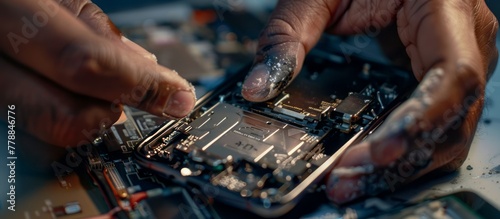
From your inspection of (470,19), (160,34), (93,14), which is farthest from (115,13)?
(470,19)

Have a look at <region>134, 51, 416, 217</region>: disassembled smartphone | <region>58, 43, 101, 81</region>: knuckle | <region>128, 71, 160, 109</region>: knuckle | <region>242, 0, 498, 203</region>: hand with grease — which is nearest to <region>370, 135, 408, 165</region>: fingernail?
<region>242, 0, 498, 203</region>: hand with grease

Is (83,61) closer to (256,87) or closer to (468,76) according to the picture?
(256,87)

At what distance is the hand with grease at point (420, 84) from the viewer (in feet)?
5.31

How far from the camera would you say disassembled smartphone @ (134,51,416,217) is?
1.69m

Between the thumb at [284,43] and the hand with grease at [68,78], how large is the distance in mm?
279

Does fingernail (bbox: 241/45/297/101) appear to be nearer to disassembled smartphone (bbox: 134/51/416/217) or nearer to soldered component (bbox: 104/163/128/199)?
disassembled smartphone (bbox: 134/51/416/217)

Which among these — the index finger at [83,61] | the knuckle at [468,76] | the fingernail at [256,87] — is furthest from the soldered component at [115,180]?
the knuckle at [468,76]

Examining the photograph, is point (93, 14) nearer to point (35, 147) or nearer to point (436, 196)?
point (35, 147)

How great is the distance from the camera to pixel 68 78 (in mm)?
1757

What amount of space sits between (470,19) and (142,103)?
1110 millimetres

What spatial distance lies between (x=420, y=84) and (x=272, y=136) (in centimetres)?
47

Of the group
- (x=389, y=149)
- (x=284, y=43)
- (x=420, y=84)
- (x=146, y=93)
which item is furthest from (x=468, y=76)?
(x=146, y=93)

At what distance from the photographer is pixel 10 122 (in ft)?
6.25

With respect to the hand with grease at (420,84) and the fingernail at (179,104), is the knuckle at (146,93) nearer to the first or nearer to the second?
the fingernail at (179,104)
